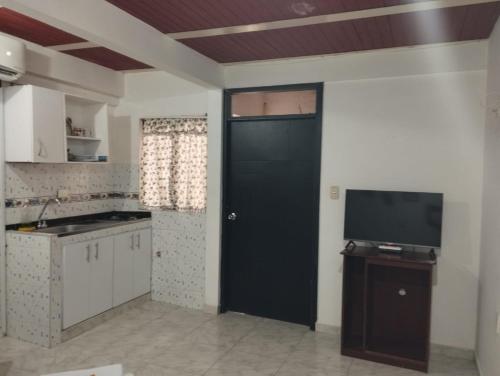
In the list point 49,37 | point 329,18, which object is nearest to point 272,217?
point 329,18

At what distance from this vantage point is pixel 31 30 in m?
3.26

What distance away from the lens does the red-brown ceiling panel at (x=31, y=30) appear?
118 inches

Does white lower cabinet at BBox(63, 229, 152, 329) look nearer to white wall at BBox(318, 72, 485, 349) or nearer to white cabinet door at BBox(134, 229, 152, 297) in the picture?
white cabinet door at BBox(134, 229, 152, 297)

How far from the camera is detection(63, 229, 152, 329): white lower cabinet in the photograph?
3572 mm

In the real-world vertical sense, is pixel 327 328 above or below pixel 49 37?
below

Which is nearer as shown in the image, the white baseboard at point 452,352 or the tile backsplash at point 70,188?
the white baseboard at point 452,352

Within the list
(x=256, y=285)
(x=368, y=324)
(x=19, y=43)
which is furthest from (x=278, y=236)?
(x=19, y=43)

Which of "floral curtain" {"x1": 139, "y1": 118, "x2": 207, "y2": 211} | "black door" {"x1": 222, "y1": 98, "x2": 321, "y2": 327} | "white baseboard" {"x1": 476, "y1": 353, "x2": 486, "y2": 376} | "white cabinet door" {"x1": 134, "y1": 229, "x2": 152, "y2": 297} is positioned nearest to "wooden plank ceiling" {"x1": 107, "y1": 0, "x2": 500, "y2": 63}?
"black door" {"x1": 222, "y1": 98, "x2": 321, "y2": 327}

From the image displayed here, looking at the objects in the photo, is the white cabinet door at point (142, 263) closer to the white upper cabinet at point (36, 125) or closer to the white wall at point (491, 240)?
the white upper cabinet at point (36, 125)

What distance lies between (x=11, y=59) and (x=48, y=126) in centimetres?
62

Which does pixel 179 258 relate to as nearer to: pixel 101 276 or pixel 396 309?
pixel 101 276

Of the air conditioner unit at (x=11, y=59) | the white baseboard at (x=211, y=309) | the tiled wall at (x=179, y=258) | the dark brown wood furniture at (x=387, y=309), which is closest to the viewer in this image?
the air conditioner unit at (x=11, y=59)

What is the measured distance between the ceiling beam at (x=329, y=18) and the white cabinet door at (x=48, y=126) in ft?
4.04

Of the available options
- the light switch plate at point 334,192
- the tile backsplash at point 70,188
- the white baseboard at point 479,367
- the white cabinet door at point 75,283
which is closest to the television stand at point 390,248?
the light switch plate at point 334,192
